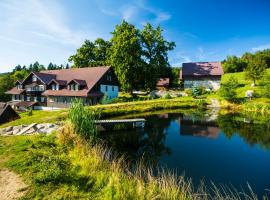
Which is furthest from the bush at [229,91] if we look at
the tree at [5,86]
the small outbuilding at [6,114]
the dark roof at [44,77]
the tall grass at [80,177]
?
the tree at [5,86]

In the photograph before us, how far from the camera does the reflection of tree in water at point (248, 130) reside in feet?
66.7

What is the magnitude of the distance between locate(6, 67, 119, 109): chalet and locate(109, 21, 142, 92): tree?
8.36 feet

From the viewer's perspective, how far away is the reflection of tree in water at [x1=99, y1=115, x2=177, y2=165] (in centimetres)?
1604

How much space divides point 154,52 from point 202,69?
652 inches

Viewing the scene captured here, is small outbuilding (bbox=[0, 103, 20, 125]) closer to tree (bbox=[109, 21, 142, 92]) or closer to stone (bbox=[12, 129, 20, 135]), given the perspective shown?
stone (bbox=[12, 129, 20, 135])

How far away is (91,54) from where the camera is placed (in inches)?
2480

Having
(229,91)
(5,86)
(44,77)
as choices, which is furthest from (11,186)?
(5,86)

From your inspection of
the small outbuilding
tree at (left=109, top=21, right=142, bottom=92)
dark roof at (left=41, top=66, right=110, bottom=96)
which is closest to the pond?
the small outbuilding

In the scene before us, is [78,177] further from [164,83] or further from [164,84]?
[164,83]

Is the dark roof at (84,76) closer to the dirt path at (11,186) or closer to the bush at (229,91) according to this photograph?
the bush at (229,91)

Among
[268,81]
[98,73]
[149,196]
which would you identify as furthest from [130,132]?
[268,81]

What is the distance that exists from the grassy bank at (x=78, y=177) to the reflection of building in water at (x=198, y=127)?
42.6 ft

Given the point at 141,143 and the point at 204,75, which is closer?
the point at 141,143

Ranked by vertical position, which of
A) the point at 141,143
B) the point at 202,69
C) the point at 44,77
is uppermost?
the point at 202,69
